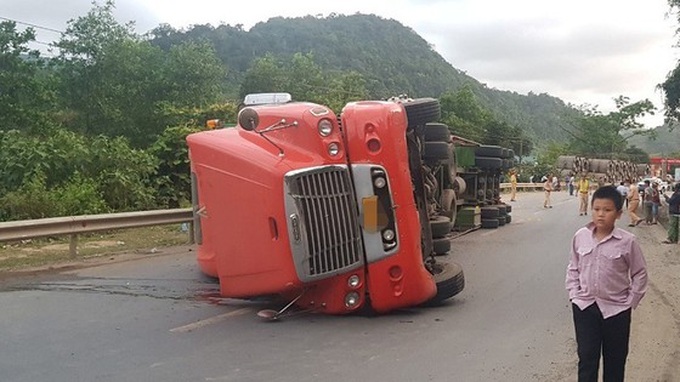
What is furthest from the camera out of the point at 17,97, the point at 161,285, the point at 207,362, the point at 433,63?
the point at 433,63

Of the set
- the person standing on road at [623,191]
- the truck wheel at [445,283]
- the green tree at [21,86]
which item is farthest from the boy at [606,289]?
the green tree at [21,86]

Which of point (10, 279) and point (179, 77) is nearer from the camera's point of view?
point (10, 279)

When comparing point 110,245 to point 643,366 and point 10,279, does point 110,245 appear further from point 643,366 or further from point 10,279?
point 643,366

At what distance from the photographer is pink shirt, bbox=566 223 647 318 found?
175 inches

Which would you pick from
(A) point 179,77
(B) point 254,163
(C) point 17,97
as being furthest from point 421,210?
(A) point 179,77

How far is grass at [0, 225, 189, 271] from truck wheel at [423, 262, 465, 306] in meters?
5.99

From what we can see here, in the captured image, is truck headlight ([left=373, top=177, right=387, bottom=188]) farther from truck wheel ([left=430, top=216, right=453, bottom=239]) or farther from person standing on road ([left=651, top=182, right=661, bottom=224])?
person standing on road ([left=651, top=182, right=661, bottom=224])

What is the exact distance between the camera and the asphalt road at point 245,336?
18.1 feet

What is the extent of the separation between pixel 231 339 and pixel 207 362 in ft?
2.59

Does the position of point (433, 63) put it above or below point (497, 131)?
above

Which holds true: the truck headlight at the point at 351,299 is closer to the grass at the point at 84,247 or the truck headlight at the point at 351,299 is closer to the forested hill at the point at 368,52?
the grass at the point at 84,247

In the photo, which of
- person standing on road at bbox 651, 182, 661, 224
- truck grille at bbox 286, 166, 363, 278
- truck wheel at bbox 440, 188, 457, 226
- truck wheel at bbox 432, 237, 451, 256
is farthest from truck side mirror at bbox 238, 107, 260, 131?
person standing on road at bbox 651, 182, 661, 224

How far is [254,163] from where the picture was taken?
6930mm

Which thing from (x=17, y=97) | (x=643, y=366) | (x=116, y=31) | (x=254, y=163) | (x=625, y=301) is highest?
(x=116, y=31)
